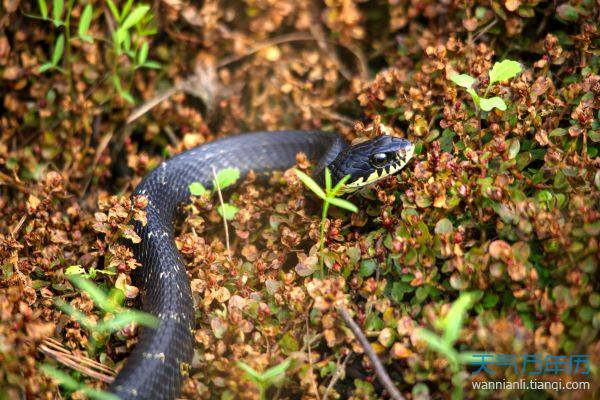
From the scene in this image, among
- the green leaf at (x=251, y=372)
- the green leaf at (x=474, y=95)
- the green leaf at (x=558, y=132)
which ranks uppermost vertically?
the green leaf at (x=474, y=95)

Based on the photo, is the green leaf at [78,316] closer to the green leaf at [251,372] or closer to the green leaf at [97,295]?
the green leaf at [97,295]

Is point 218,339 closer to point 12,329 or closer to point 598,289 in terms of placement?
point 12,329

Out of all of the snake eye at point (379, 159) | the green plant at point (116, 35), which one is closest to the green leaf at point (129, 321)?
the snake eye at point (379, 159)

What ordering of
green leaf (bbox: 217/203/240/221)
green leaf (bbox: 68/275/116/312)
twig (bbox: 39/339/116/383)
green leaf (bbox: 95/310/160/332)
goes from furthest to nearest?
green leaf (bbox: 217/203/240/221)
twig (bbox: 39/339/116/383)
green leaf (bbox: 68/275/116/312)
green leaf (bbox: 95/310/160/332)

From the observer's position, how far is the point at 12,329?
151 inches

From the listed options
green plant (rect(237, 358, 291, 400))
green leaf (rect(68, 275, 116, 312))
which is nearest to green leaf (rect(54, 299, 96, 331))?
green leaf (rect(68, 275, 116, 312))

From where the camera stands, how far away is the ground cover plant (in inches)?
150

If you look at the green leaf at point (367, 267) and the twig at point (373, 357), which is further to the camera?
the green leaf at point (367, 267)

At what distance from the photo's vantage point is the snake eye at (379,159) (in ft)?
15.9

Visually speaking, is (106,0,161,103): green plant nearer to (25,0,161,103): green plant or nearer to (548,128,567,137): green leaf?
(25,0,161,103): green plant

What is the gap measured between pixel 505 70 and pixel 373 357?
Result: 2307mm

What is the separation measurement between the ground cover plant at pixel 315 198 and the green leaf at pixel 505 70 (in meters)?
0.01

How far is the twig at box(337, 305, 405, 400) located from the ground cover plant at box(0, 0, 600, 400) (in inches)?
3.8

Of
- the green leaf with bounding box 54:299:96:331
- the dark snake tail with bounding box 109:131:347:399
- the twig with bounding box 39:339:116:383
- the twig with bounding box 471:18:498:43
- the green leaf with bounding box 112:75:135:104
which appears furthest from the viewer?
the green leaf with bounding box 112:75:135:104
